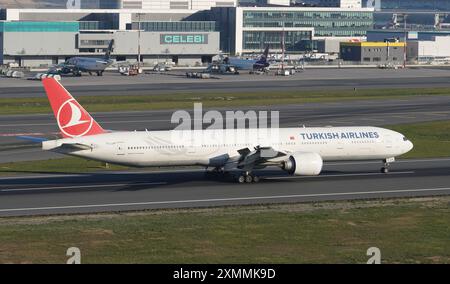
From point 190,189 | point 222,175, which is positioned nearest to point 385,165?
point 222,175

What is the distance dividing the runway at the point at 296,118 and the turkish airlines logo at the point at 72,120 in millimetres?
18280

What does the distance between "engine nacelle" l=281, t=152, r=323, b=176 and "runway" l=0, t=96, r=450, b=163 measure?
25.8 m

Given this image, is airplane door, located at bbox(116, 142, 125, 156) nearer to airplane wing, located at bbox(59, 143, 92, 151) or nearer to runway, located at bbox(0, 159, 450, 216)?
airplane wing, located at bbox(59, 143, 92, 151)

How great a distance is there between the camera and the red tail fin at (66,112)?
64062mm

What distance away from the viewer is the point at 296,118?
110250 mm

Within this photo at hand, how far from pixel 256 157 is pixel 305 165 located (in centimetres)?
343

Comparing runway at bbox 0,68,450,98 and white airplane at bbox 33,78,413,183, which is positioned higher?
white airplane at bbox 33,78,413,183

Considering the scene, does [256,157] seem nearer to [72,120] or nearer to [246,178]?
[246,178]

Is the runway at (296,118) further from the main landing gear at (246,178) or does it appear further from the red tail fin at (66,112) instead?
the main landing gear at (246,178)

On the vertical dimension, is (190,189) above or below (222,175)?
below

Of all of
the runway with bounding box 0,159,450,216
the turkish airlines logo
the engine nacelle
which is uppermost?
the turkish airlines logo

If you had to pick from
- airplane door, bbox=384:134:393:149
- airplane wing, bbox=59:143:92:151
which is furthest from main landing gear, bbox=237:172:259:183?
airplane wing, bbox=59:143:92:151

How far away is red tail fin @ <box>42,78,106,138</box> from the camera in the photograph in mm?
64062
